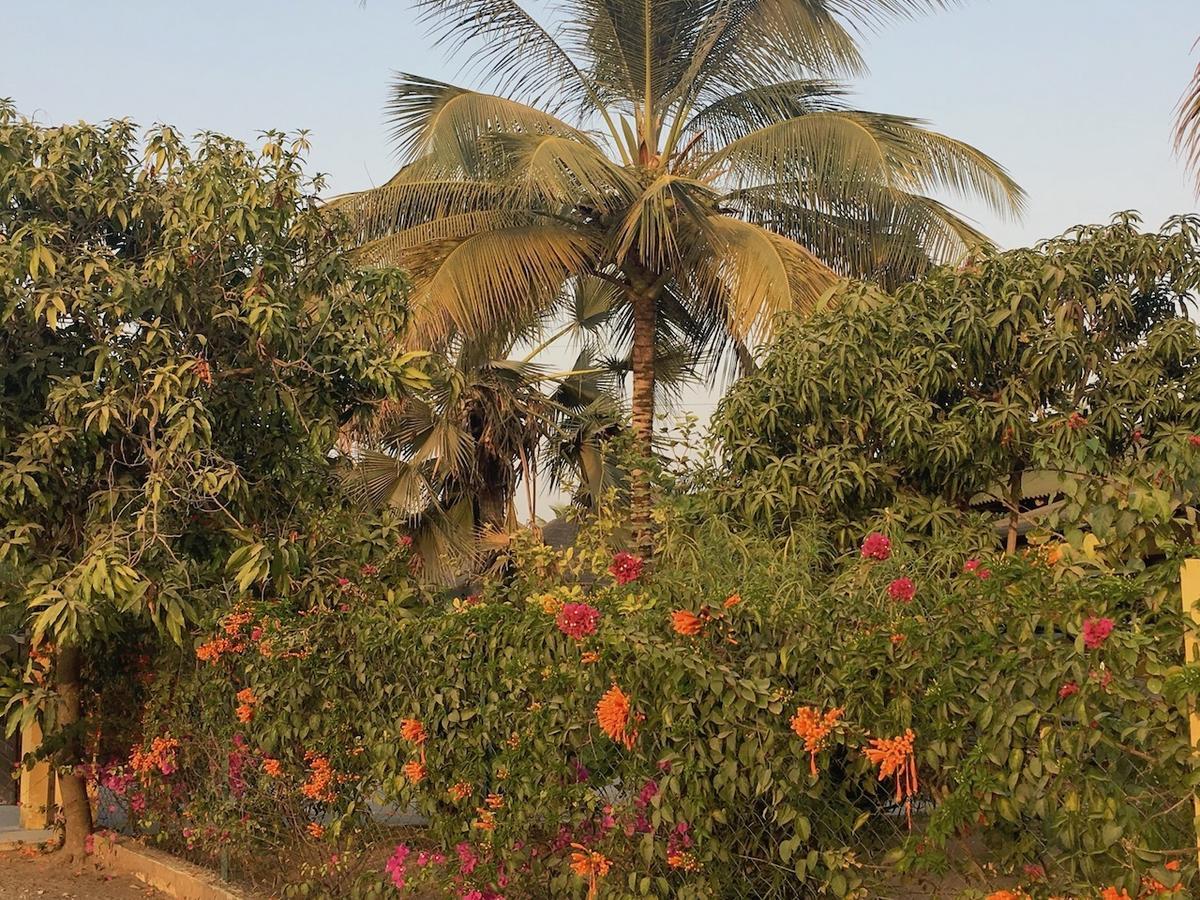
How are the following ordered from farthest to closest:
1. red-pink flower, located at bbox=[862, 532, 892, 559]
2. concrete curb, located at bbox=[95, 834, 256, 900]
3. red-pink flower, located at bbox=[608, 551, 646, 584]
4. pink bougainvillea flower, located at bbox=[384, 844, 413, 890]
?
concrete curb, located at bbox=[95, 834, 256, 900], pink bougainvillea flower, located at bbox=[384, 844, 413, 890], red-pink flower, located at bbox=[608, 551, 646, 584], red-pink flower, located at bbox=[862, 532, 892, 559]

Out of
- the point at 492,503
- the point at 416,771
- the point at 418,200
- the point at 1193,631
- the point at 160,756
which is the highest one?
the point at 418,200

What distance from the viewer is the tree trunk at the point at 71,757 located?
8031mm

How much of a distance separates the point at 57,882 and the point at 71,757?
78 centimetres

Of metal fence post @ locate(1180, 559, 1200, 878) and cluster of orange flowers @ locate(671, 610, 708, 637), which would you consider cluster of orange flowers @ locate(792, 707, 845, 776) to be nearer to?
cluster of orange flowers @ locate(671, 610, 708, 637)

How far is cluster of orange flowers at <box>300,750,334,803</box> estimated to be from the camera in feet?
18.9

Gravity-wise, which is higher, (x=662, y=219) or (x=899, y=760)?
(x=662, y=219)

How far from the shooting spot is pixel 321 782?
227 inches

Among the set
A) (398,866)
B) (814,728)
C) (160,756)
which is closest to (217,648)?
(160,756)

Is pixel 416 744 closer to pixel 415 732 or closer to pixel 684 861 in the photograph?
pixel 415 732

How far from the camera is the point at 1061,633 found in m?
3.32

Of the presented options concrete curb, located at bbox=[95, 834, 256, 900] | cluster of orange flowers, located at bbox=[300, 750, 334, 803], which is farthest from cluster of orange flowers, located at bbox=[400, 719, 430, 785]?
concrete curb, located at bbox=[95, 834, 256, 900]

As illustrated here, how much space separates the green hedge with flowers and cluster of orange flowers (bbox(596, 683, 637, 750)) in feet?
0.03

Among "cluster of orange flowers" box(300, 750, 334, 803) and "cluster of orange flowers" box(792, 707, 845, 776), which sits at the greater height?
"cluster of orange flowers" box(792, 707, 845, 776)

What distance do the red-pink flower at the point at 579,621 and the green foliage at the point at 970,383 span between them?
3.99 meters
